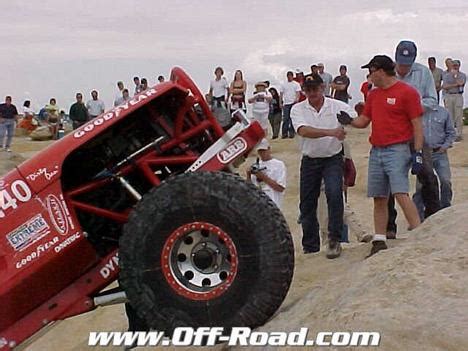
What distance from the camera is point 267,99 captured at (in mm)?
18547

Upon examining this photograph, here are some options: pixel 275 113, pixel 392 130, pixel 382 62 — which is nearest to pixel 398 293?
pixel 392 130

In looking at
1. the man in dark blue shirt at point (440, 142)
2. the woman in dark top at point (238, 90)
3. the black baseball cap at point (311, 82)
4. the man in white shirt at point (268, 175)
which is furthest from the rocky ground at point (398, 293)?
the woman in dark top at point (238, 90)

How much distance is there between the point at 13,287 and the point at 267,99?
13707 millimetres

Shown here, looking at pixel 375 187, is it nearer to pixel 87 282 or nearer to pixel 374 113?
pixel 374 113

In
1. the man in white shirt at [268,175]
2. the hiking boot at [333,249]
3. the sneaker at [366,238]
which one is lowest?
the sneaker at [366,238]

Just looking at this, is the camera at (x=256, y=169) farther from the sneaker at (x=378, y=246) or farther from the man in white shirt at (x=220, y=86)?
the man in white shirt at (x=220, y=86)

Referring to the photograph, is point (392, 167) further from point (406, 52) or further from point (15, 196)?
point (15, 196)

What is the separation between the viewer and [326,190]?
7738mm

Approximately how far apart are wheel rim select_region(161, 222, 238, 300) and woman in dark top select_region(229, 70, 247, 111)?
546 inches

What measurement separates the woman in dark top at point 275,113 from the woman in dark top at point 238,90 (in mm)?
1030

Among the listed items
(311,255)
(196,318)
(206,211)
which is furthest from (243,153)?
(311,255)

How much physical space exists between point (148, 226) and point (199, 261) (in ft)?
1.19

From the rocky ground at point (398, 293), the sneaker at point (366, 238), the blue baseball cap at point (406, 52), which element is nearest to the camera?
the rocky ground at point (398, 293)

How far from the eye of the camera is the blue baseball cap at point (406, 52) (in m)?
7.47
